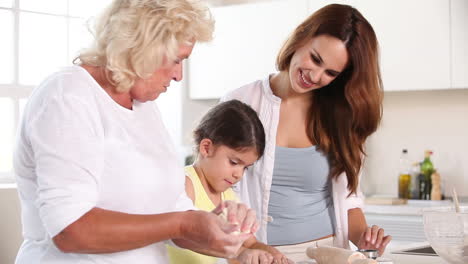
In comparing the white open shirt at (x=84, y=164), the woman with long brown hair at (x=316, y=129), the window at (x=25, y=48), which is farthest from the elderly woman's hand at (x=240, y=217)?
the window at (x=25, y=48)

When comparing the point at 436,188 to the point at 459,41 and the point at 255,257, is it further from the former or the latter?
the point at 255,257

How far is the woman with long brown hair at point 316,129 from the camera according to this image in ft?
6.91

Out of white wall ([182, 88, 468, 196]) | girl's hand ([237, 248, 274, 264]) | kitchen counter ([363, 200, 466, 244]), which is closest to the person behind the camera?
girl's hand ([237, 248, 274, 264])

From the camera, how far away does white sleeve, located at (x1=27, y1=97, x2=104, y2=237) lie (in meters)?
1.14

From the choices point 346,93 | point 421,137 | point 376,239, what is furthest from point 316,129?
point 421,137

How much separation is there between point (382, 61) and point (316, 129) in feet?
6.42

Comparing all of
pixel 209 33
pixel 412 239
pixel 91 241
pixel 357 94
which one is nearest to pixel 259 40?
pixel 412 239

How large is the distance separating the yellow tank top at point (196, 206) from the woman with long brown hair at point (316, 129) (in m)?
0.18

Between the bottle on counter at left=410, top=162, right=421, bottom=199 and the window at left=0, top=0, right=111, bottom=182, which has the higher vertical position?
the window at left=0, top=0, right=111, bottom=182

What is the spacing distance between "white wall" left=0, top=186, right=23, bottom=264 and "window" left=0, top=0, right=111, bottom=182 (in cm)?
210

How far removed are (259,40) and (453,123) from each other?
137cm

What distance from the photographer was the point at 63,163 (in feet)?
3.76

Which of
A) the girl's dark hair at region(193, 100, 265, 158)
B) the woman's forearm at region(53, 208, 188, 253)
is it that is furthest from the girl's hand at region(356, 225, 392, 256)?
the woman's forearm at region(53, 208, 188, 253)

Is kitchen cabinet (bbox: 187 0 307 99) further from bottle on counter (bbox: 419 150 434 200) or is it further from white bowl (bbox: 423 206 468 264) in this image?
white bowl (bbox: 423 206 468 264)
